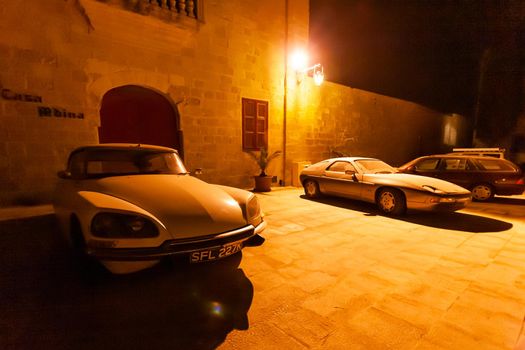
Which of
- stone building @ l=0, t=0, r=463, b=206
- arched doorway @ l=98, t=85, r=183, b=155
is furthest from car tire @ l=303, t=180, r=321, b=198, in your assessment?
arched doorway @ l=98, t=85, r=183, b=155

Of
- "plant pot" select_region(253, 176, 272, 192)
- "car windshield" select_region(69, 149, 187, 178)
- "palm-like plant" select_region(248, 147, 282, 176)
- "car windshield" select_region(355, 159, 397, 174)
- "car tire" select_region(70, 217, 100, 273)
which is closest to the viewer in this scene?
"car tire" select_region(70, 217, 100, 273)

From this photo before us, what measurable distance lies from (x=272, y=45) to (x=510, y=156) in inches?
692

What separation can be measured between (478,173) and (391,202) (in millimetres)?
3635

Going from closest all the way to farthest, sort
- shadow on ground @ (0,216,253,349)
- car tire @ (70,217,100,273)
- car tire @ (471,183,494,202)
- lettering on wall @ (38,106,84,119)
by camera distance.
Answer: shadow on ground @ (0,216,253,349), car tire @ (70,217,100,273), lettering on wall @ (38,106,84,119), car tire @ (471,183,494,202)

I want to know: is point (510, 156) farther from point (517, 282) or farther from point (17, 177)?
point (17, 177)

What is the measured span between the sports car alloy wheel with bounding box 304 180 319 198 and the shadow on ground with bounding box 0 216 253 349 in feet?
15.0

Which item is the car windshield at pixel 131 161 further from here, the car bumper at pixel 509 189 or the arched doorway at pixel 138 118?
the car bumper at pixel 509 189

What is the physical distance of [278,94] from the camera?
9.62 meters

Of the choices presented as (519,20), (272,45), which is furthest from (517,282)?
(519,20)

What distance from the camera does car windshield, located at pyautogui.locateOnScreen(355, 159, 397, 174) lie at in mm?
6078

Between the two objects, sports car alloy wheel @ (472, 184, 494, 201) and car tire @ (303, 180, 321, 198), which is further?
car tire @ (303, 180, 321, 198)

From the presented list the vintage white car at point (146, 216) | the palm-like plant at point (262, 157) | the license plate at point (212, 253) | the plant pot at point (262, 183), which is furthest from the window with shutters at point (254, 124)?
the license plate at point (212, 253)

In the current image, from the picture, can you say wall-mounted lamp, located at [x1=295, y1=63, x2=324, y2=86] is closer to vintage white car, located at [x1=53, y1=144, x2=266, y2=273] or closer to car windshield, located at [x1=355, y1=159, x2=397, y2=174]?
car windshield, located at [x1=355, y1=159, x2=397, y2=174]

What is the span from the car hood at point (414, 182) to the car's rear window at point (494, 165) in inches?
114
